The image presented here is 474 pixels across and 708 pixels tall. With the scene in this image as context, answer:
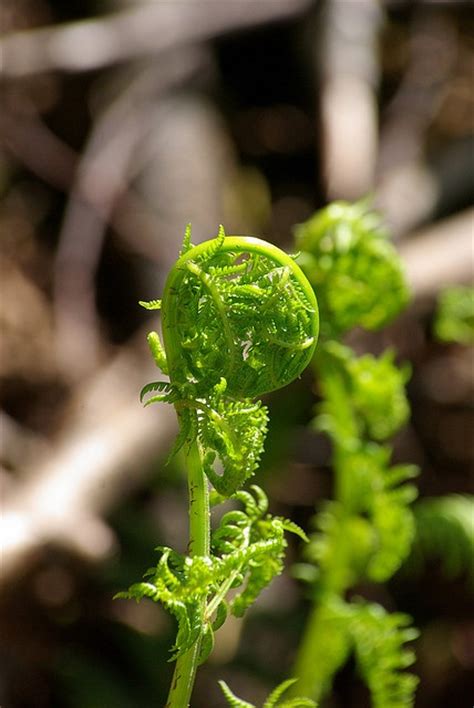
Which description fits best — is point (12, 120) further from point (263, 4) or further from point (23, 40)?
point (263, 4)

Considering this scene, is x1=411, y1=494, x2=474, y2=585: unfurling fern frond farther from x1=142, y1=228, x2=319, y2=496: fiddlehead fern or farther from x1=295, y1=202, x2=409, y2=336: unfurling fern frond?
x1=142, y1=228, x2=319, y2=496: fiddlehead fern

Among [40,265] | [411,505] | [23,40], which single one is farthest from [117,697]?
[23,40]

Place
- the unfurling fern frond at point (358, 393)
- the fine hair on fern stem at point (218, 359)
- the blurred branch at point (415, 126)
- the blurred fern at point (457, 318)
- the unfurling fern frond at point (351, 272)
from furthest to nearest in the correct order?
the blurred branch at point (415, 126) → the blurred fern at point (457, 318) → the unfurling fern frond at point (358, 393) → the unfurling fern frond at point (351, 272) → the fine hair on fern stem at point (218, 359)

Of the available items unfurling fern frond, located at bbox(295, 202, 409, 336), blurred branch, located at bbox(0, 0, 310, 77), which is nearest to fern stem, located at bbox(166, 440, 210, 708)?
unfurling fern frond, located at bbox(295, 202, 409, 336)

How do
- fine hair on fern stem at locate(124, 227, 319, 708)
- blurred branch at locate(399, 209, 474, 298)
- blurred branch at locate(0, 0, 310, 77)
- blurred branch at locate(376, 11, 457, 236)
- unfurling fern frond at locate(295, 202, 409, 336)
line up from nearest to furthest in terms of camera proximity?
fine hair on fern stem at locate(124, 227, 319, 708) < unfurling fern frond at locate(295, 202, 409, 336) < blurred branch at locate(399, 209, 474, 298) < blurred branch at locate(376, 11, 457, 236) < blurred branch at locate(0, 0, 310, 77)

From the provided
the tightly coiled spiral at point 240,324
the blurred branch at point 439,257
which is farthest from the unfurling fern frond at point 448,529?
the tightly coiled spiral at point 240,324

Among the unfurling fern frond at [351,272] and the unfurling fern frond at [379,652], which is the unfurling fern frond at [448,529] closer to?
the unfurling fern frond at [379,652]
